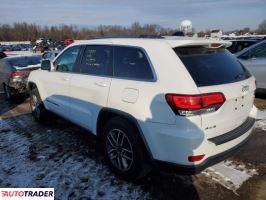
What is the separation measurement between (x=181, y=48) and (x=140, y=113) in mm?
876

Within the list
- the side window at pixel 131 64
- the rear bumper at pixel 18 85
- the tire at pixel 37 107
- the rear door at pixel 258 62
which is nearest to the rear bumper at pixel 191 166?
the side window at pixel 131 64

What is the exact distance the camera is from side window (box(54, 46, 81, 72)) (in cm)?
493

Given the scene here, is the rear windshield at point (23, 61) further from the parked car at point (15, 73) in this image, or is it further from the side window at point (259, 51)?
the side window at point (259, 51)

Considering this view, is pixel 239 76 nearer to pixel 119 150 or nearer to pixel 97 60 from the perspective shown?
pixel 119 150

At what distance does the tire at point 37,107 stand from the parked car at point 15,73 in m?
2.54

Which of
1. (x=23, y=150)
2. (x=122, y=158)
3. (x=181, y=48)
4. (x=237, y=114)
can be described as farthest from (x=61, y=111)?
(x=237, y=114)

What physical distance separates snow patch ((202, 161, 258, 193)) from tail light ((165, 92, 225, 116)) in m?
1.20

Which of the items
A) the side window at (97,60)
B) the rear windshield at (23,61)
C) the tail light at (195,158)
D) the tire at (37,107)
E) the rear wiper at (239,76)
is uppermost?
the side window at (97,60)

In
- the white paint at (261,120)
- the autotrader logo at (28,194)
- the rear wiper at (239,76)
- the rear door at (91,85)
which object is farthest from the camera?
the white paint at (261,120)

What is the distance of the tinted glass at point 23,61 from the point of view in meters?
9.40

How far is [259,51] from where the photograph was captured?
25.9 ft

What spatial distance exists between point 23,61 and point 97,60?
6.26 m

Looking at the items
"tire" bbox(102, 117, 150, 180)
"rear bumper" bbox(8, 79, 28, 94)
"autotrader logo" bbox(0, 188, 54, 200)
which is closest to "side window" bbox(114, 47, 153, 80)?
"tire" bbox(102, 117, 150, 180)

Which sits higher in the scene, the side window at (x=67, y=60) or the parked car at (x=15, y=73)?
the side window at (x=67, y=60)
